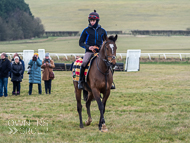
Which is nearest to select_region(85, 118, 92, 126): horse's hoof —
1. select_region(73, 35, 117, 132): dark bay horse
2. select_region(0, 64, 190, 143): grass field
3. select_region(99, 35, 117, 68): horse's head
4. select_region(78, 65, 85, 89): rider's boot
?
select_region(0, 64, 190, 143): grass field

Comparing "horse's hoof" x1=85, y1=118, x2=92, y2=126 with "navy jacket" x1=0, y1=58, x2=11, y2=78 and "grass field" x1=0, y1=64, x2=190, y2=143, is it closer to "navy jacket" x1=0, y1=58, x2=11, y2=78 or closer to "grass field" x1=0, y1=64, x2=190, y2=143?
"grass field" x1=0, y1=64, x2=190, y2=143

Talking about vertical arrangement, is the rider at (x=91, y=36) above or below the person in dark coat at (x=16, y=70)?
above

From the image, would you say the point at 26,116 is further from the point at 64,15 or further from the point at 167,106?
the point at 64,15

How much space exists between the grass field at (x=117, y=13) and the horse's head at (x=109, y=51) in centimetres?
10877

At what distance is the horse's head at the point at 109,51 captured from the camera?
782cm

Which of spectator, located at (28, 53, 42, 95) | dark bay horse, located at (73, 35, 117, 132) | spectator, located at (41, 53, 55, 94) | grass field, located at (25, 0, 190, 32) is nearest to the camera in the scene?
dark bay horse, located at (73, 35, 117, 132)

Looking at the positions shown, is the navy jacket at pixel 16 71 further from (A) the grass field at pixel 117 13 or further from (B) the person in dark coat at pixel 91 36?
(A) the grass field at pixel 117 13

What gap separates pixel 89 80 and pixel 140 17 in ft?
437

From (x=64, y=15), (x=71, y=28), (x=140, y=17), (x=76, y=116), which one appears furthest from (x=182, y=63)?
(x=64, y=15)

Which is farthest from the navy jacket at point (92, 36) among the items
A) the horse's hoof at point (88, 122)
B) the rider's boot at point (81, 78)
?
the horse's hoof at point (88, 122)

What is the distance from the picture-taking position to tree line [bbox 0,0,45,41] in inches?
3124

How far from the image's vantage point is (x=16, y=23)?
85188mm

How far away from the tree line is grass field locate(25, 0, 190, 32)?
866 inches

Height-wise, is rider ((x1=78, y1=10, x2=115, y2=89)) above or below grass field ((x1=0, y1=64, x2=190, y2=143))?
above
